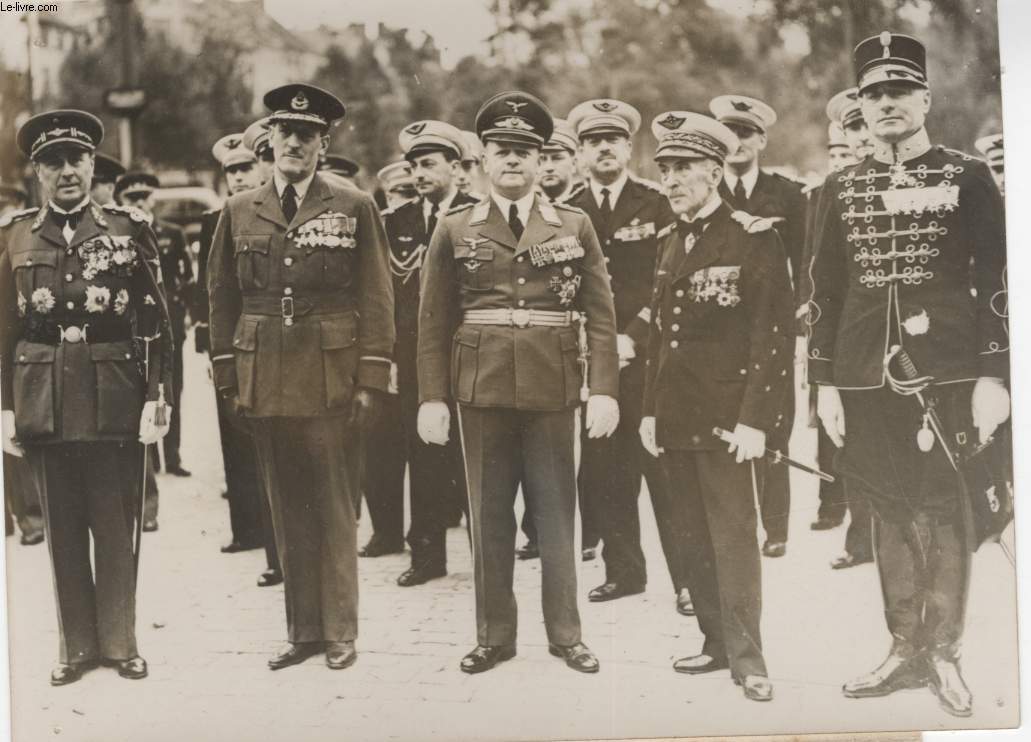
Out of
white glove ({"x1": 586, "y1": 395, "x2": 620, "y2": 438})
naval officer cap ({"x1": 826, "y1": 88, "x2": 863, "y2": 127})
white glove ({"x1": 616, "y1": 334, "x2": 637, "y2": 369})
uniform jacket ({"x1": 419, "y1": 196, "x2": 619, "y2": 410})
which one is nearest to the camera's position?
uniform jacket ({"x1": 419, "y1": 196, "x2": 619, "y2": 410})

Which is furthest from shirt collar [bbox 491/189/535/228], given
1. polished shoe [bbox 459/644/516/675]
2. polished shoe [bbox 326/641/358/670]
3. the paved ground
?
polished shoe [bbox 326/641/358/670]

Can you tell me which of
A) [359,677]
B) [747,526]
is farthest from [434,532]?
[747,526]

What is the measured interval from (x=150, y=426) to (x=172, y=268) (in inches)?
27.3

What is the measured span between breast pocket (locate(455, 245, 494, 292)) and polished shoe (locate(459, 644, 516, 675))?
1523 millimetres

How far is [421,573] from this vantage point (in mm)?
4578

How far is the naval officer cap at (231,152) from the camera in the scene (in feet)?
15.0

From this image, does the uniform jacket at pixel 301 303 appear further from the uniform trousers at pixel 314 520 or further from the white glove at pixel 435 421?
the white glove at pixel 435 421

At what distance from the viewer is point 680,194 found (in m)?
4.55

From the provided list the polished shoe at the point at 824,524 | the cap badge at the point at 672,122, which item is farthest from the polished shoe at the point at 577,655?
the cap badge at the point at 672,122

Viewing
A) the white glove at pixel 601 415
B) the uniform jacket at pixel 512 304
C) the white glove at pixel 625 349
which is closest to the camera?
the uniform jacket at pixel 512 304

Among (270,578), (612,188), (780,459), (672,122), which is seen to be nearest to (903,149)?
(672,122)

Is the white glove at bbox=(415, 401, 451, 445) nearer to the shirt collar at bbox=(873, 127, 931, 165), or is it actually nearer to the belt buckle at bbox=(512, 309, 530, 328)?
the belt buckle at bbox=(512, 309, 530, 328)

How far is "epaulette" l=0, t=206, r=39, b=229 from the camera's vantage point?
454cm

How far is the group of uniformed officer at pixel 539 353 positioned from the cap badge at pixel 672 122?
9cm
